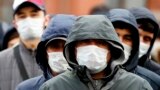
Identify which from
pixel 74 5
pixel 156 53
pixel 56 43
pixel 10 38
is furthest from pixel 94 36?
pixel 74 5

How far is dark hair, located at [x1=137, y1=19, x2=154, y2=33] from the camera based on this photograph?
978 cm

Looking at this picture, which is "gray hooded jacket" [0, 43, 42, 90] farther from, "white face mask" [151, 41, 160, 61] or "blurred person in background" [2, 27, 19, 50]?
"white face mask" [151, 41, 160, 61]

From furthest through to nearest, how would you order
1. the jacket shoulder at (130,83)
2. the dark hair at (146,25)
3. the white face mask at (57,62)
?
the dark hair at (146,25)
the white face mask at (57,62)
the jacket shoulder at (130,83)

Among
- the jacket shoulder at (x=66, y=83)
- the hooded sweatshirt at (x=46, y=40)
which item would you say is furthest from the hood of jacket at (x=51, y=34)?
the jacket shoulder at (x=66, y=83)

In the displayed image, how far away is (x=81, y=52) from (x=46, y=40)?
0.82 meters

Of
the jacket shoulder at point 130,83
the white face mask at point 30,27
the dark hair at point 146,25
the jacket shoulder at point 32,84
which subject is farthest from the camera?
the white face mask at point 30,27

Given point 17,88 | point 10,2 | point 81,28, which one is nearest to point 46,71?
point 17,88

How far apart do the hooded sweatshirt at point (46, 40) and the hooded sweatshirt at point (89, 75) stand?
653 millimetres

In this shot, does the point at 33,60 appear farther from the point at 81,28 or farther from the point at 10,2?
the point at 10,2

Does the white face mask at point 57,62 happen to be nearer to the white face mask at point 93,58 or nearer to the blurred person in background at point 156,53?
the white face mask at point 93,58

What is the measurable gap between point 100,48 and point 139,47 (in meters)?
1.46

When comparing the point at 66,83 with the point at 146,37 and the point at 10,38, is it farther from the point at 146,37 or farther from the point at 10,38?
the point at 10,38

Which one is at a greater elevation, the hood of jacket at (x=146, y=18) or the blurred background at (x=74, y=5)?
the hood of jacket at (x=146, y=18)

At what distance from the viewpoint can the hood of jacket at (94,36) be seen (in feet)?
25.7
